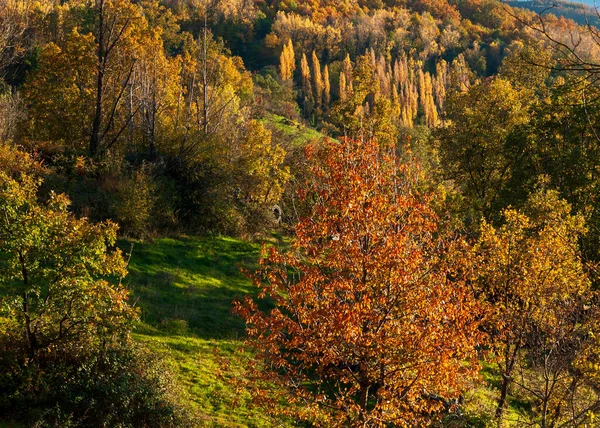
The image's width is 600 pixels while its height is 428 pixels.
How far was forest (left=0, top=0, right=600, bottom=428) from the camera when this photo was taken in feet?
42.8

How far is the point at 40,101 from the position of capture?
3562 centimetres

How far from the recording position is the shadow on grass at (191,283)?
23.8m

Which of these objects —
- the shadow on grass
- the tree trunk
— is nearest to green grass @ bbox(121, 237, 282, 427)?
the shadow on grass

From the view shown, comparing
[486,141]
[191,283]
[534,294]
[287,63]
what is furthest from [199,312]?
[287,63]

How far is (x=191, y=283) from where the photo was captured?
2819 centimetres

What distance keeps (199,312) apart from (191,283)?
3481 millimetres

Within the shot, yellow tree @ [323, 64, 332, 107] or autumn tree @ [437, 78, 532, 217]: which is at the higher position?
yellow tree @ [323, 64, 332, 107]

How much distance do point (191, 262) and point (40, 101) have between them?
54.7ft

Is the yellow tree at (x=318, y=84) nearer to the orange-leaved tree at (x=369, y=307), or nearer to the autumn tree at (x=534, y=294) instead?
the autumn tree at (x=534, y=294)

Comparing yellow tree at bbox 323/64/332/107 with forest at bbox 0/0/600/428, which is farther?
yellow tree at bbox 323/64/332/107

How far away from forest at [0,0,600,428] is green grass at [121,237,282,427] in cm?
13

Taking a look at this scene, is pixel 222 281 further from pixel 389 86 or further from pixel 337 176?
pixel 389 86

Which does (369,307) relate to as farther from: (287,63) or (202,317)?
(287,63)

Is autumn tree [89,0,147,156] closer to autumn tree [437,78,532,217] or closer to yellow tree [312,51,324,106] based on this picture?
autumn tree [437,78,532,217]
